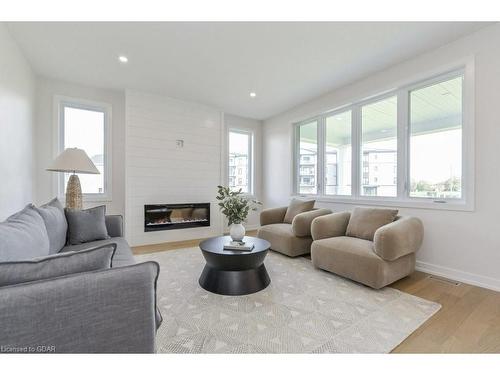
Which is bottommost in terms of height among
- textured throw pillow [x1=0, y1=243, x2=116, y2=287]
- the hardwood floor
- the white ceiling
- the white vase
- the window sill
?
the hardwood floor

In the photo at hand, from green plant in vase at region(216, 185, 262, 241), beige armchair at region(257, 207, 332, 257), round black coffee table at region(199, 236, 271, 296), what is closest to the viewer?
round black coffee table at region(199, 236, 271, 296)

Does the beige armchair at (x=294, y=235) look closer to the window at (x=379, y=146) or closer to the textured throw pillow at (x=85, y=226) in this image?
the window at (x=379, y=146)

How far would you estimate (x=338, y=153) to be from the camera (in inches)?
153

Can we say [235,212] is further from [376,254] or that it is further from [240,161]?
[240,161]

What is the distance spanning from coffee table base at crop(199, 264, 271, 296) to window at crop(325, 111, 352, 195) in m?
2.26

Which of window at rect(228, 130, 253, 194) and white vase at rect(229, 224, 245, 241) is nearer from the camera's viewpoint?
white vase at rect(229, 224, 245, 241)

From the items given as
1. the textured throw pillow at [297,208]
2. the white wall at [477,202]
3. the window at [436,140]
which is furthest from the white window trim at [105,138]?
the window at [436,140]

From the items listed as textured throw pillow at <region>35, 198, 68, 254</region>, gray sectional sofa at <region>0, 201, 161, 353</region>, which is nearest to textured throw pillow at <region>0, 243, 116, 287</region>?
gray sectional sofa at <region>0, 201, 161, 353</region>

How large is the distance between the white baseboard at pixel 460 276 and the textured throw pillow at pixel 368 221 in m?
0.74

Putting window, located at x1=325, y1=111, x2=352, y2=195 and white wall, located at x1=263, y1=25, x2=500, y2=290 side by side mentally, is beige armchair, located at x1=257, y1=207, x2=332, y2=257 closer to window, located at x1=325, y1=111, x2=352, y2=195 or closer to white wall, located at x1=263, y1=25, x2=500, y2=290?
window, located at x1=325, y1=111, x2=352, y2=195

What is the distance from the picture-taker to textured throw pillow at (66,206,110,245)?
7.23 feet

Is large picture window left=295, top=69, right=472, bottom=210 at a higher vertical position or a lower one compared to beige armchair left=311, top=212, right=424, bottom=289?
higher

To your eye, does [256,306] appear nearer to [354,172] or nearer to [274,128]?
[354,172]
